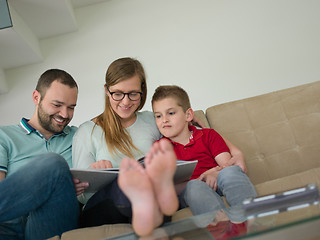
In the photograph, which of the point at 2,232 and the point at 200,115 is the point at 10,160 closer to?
the point at 2,232

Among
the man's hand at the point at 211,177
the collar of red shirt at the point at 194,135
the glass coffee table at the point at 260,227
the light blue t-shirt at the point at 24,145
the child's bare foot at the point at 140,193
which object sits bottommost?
the glass coffee table at the point at 260,227

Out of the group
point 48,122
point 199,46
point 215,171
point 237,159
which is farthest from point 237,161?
point 199,46

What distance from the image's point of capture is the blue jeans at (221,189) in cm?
112

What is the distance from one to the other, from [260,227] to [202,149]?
785 mm

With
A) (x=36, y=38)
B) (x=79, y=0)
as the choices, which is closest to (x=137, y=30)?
(x=79, y=0)

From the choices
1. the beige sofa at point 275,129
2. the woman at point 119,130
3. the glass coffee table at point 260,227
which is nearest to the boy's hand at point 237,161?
the woman at point 119,130

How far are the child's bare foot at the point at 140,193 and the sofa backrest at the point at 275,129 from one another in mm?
983

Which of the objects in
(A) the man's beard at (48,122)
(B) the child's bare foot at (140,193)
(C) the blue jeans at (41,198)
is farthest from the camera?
(A) the man's beard at (48,122)

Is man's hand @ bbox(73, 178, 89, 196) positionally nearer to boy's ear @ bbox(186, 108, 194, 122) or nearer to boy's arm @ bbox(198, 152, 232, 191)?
boy's arm @ bbox(198, 152, 232, 191)

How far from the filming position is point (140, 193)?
0.81 metres

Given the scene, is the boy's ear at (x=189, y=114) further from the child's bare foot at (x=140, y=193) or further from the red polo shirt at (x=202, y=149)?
the child's bare foot at (x=140, y=193)

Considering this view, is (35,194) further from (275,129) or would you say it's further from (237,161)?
(275,129)

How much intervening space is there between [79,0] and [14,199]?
2.00m

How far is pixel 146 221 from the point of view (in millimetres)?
808
